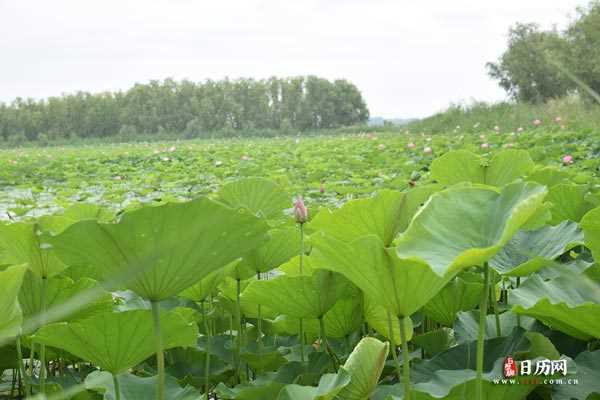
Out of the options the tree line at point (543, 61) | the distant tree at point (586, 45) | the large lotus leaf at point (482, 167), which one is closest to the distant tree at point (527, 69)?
the tree line at point (543, 61)

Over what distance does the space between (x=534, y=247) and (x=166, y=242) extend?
0.39 meters

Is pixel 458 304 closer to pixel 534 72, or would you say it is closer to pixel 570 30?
pixel 570 30

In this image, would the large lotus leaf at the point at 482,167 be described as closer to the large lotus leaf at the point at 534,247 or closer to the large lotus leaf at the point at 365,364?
the large lotus leaf at the point at 534,247

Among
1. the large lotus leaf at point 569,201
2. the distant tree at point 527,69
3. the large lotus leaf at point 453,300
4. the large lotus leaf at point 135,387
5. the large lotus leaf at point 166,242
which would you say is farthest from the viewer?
the distant tree at point 527,69

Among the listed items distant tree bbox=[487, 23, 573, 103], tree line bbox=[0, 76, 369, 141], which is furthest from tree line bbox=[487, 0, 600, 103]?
tree line bbox=[0, 76, 369, 141]

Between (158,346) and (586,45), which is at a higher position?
(586,45)

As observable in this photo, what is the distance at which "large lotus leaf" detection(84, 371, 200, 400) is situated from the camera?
499mm

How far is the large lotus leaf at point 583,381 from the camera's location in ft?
1.44

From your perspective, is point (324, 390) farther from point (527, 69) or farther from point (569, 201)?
point (527, 69)

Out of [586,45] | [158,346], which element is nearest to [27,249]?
[158,346]

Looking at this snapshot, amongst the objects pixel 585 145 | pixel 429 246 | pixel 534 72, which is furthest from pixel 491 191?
pixel 534 72

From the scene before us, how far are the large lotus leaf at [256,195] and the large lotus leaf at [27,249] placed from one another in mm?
276

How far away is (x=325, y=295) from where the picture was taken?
1.79ft

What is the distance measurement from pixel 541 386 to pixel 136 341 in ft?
0.99
